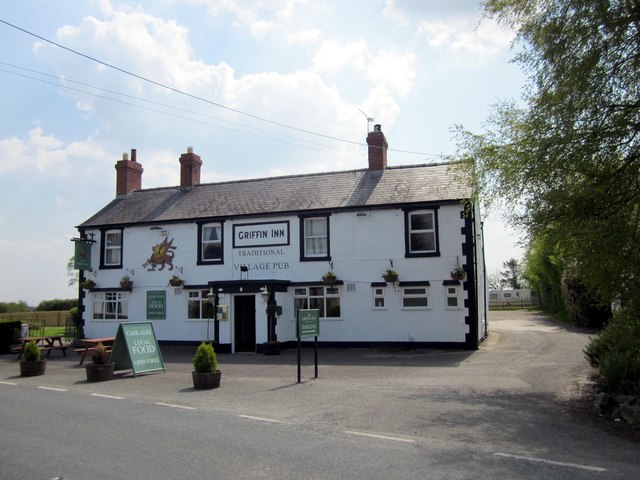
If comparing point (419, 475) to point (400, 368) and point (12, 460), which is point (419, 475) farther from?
point (400, 368)

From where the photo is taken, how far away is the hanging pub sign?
1002 inches

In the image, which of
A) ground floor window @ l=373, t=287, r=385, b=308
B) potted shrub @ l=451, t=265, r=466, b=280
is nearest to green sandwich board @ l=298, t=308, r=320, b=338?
ground floor window @ l=373, t=287, r=385, b=308

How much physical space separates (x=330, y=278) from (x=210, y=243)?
6088mm

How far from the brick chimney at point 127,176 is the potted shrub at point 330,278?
13.6m

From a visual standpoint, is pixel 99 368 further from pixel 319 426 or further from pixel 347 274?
pixel 347 274

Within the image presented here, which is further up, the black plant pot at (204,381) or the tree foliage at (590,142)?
the tree foliage at (590,142)

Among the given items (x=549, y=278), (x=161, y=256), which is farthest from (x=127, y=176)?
(x=549, y=278)

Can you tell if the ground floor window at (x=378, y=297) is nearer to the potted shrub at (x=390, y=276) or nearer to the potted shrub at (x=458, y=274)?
the potted shrub at (x=390, y=276)

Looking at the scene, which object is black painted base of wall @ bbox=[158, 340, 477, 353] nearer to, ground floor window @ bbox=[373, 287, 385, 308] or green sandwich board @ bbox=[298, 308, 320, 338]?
ground floor window @ bbox=[373, 287, 385, 308]

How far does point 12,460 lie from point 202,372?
610cm

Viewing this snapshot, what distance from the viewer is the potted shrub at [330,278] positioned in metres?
21.5

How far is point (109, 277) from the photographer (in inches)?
1019

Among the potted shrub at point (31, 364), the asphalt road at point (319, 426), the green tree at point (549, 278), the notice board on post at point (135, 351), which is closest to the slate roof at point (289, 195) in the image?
the asphalt road at point (319, 426)

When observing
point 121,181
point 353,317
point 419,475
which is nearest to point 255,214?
point 353,317
